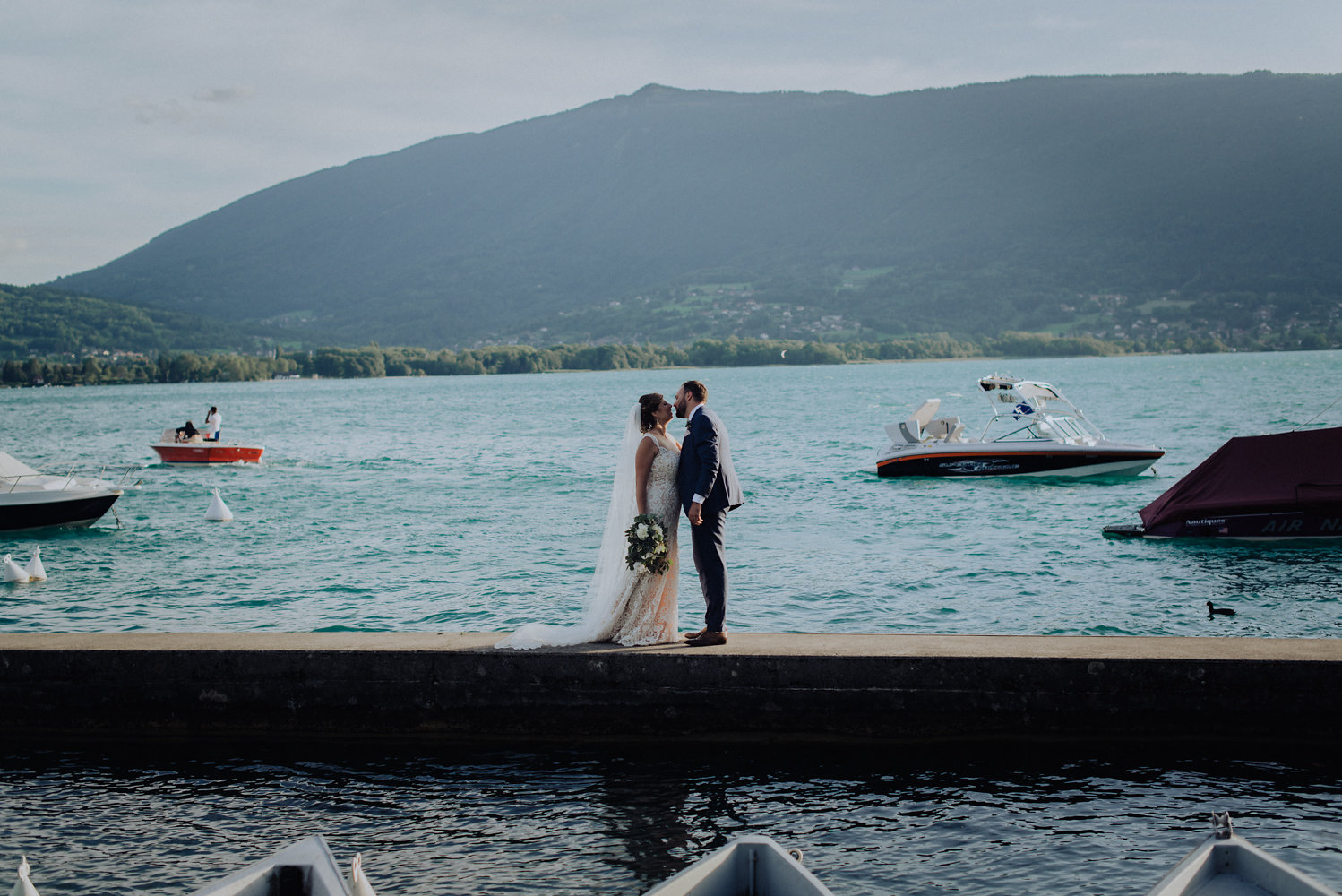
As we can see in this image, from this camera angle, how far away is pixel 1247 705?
23.8ft

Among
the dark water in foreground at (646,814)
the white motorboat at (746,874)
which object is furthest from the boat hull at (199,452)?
the white motorboat at (746,874)

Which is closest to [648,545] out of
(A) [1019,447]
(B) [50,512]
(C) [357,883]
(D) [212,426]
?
(C) [357,883]

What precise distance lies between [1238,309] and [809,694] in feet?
709

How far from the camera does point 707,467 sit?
7.69 m

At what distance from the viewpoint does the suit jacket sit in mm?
7609

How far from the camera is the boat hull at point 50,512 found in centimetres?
2338

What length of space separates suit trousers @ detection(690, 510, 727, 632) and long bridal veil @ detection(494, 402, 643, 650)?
21.2 inches

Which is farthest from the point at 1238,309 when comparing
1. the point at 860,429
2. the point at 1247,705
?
the point at 1247,705

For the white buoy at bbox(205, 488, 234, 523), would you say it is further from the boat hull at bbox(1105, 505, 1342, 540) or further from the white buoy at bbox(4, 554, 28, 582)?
the boat hull at bbox(1105, 505, 1342, 540)

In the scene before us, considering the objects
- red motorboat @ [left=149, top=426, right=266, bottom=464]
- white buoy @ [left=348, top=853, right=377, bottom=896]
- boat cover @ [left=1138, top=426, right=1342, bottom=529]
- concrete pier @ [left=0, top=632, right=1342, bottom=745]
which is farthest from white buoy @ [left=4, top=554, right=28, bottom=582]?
red motorboat @ [left=149, top=426, right=266, bottom=464]

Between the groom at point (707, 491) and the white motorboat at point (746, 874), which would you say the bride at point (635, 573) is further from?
the white motorboat at point (746, 874)

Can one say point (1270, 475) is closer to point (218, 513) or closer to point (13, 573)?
point (13, 573)

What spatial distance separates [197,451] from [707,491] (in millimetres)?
38551

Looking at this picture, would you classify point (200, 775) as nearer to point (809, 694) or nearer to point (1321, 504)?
point (809, 694)
